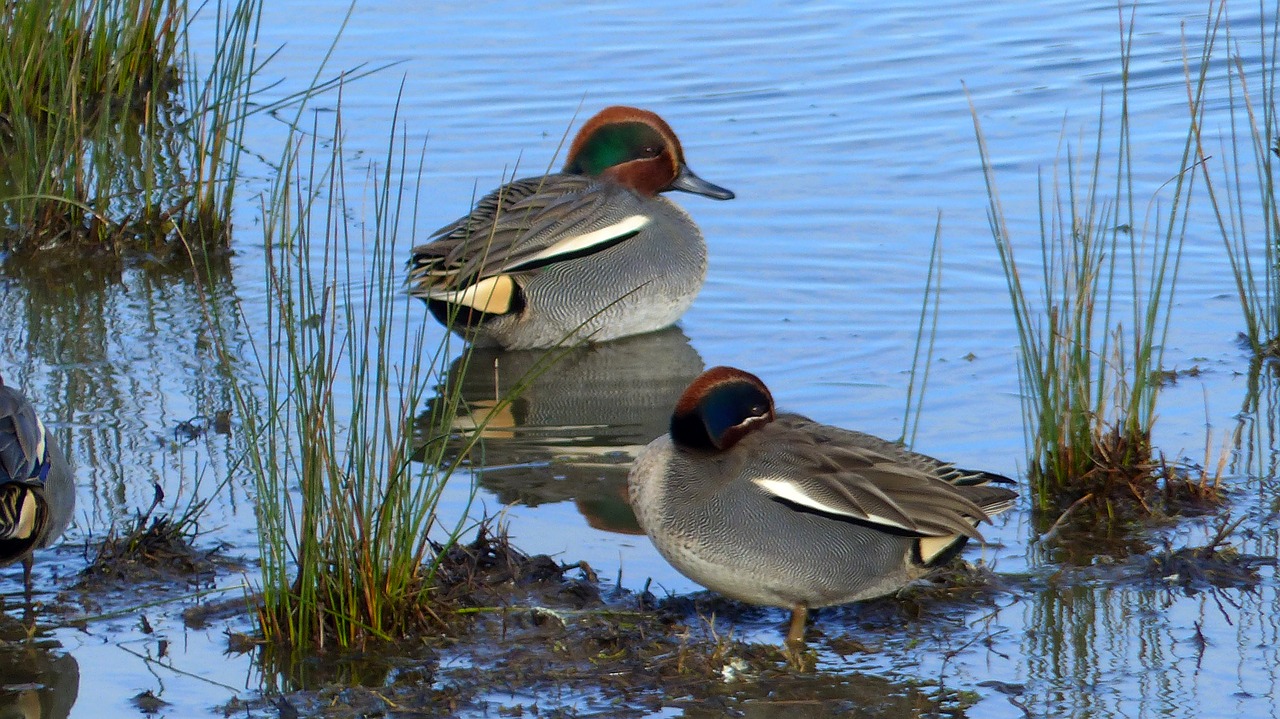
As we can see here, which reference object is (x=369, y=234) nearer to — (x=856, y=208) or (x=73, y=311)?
(x=73, y=311)

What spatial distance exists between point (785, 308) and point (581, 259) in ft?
2.75

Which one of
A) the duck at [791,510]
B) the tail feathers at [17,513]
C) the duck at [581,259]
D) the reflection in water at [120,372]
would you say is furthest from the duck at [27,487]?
the duck at [581,259]

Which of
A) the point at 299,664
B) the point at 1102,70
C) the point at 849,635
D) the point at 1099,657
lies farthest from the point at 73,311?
the point at 1102,70

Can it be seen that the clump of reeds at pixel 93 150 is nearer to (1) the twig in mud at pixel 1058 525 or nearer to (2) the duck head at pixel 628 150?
(2) the duck head at pixel 628 150

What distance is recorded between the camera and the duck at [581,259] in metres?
6.76

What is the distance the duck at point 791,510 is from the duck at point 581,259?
7.94 ft

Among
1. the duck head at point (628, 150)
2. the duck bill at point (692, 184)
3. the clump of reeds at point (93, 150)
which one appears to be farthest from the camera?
the duck bill at point (692, 184)

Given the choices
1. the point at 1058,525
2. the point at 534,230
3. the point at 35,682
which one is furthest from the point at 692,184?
the point at 35,682

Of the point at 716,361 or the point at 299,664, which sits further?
the point at 716,361

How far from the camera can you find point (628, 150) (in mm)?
7234

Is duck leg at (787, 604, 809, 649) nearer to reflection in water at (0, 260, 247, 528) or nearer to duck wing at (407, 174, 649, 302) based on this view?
reflection in water at (0, 260, 247, 528)

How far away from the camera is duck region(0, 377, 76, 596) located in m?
4.13

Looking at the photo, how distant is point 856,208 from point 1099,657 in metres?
4.19

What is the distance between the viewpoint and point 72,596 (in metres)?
4.38
